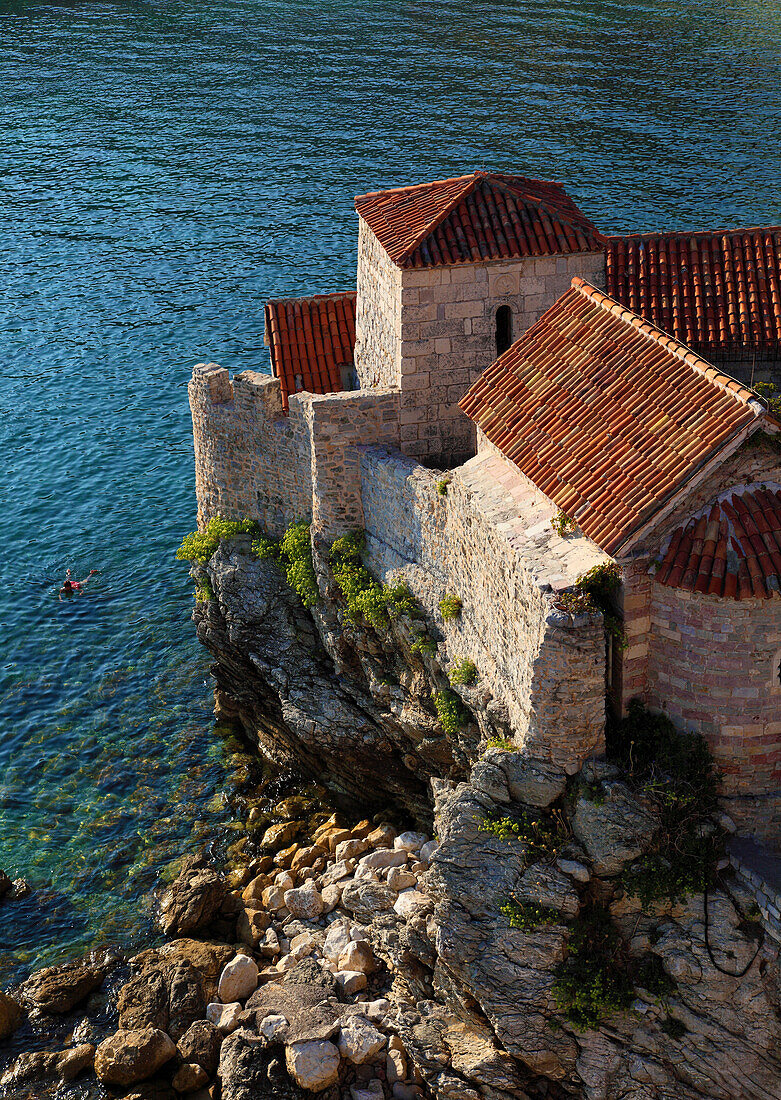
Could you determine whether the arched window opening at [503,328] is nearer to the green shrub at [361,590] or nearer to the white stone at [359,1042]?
the green shrub at [361,590]

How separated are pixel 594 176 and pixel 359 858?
A: 145ft

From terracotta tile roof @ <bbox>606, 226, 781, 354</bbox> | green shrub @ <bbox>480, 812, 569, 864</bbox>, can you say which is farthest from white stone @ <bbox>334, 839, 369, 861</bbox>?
terracotta tile roof @ <bbox>606, 226, 781, 354</bbox>

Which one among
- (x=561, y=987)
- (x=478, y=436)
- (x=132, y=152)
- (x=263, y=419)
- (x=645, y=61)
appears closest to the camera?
(x=561, y=987)

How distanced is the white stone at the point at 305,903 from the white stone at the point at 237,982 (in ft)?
5.84

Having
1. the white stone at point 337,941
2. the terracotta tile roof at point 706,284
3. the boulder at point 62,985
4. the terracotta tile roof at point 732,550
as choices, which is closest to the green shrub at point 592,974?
the white stone at point 337,941

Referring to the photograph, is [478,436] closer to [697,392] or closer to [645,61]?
[697,392]

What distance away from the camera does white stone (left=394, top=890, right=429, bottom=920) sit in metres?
23.0

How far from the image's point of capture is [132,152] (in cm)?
6631

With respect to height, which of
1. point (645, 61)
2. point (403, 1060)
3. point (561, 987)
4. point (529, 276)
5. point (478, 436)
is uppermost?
point (645, 61)

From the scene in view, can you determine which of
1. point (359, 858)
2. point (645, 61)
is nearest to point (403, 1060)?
point (359, 858)

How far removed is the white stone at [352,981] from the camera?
2269cm

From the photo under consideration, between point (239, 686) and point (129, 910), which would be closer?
point (129, 910)

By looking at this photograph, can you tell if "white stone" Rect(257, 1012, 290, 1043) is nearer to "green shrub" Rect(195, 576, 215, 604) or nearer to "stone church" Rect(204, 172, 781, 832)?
"stone church" Rect(204, 172, 781, 832)

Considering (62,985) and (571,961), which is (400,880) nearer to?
(571,961)
